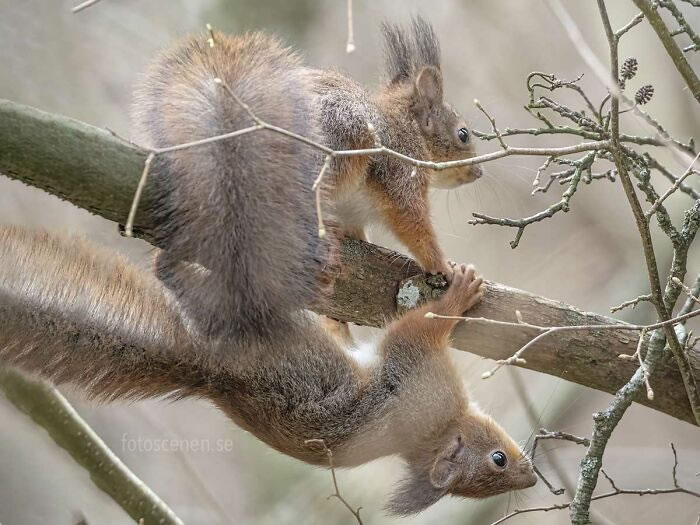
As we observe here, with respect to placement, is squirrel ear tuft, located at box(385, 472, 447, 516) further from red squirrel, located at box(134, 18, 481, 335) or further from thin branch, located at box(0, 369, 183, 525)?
red squirrel, located at box(134, 18, 481, 335)

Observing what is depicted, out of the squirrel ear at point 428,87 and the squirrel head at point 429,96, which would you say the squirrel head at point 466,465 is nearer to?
the squirrel head at point 429,96

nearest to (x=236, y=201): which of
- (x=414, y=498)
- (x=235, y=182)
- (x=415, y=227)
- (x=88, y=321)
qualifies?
(x=235, y=182)

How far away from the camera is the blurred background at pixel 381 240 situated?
471 centimetres

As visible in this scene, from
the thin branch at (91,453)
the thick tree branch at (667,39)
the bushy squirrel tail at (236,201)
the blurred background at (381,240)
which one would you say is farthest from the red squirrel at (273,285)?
the thick tree branch at (667,39)

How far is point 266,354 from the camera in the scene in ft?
9.86

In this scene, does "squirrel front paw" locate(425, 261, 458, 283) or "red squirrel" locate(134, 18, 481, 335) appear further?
"squirrel front paw" locate(425, 261, 458, 283)

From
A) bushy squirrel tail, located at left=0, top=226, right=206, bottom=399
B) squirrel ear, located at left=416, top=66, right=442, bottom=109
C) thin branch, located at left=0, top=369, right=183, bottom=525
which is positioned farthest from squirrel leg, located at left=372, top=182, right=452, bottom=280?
thin branch, located at left=0, top=369, right=183, bottom=525

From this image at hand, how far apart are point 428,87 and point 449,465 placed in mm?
1646

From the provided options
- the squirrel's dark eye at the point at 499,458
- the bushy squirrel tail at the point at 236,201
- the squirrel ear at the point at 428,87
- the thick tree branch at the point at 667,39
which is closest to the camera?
the thick tree branch at the point at 667,39

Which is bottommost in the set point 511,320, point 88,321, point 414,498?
point 414,498

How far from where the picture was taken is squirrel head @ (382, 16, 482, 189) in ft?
12.6

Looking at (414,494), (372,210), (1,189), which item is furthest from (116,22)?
(414,494)

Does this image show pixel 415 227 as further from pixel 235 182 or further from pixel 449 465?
pixel 235 182

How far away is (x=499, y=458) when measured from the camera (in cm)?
366
